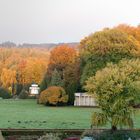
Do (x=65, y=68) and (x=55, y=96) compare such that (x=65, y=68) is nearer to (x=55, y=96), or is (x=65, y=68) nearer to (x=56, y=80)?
(x=56, y=80)

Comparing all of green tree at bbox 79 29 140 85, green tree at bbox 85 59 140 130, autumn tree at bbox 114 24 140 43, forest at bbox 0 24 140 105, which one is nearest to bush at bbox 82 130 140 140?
green tree at bbox 85 59 140 130

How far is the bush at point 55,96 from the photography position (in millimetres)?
43781

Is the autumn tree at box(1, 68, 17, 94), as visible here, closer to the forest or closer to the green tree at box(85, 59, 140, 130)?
the forest

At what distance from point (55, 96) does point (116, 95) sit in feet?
93.4

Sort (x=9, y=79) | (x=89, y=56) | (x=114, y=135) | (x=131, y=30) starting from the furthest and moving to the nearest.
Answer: (x=9, y=79)
(x=131, y=30)
(x=89, y=56)
(x=114, y=135)

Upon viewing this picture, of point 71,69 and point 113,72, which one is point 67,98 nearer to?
point 71,69

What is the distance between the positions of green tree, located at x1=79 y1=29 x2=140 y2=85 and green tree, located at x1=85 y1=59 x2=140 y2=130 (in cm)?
2743

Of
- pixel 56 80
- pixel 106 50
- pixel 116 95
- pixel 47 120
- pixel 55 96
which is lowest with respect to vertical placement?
pixel 47 120

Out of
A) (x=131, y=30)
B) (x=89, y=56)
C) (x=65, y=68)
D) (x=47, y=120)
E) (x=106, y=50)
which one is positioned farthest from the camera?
(x=131, y=30)

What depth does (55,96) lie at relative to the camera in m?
43.6

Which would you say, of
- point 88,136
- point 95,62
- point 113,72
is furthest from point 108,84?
point 95,62

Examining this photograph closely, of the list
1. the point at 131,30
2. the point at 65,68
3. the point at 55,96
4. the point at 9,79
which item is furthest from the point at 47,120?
the point at 9,79

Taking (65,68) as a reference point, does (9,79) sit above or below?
above

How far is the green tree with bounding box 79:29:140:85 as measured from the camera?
43594 mm
